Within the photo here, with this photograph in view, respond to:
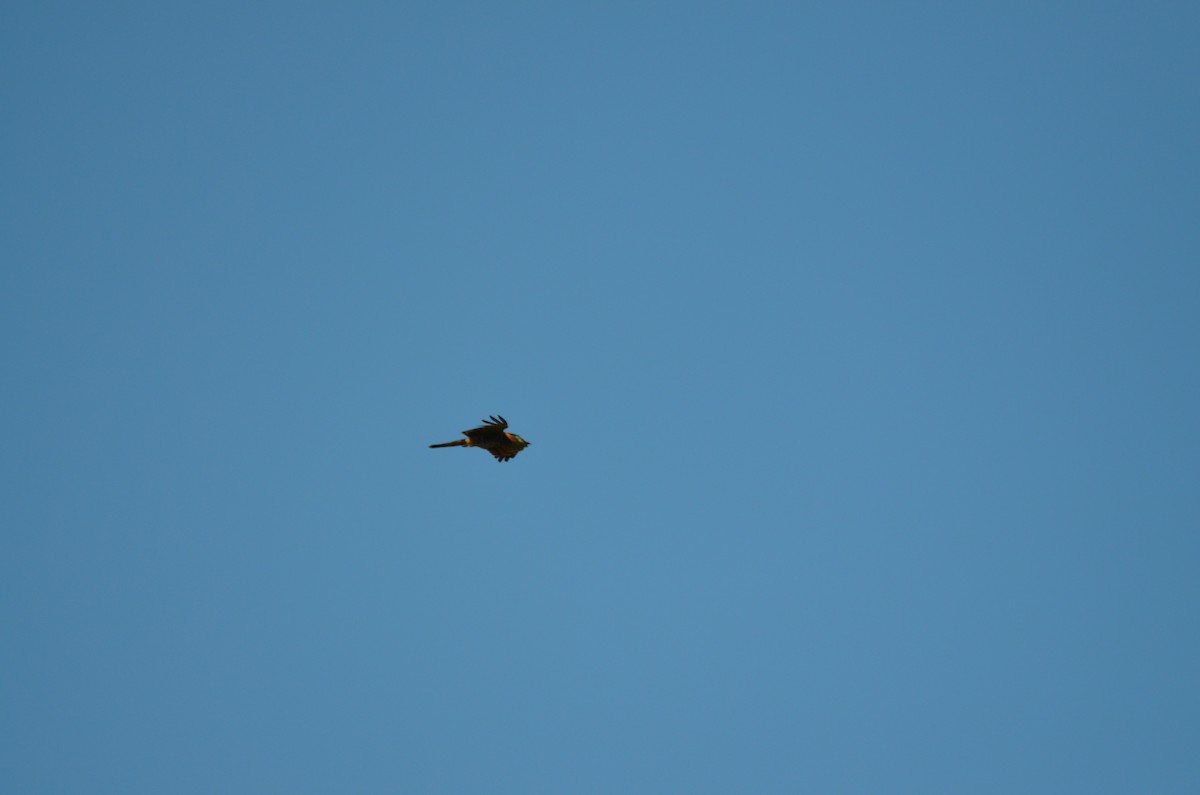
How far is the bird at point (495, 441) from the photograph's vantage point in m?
32.7

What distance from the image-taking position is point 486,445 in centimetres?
3344

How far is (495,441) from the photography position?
109 ft

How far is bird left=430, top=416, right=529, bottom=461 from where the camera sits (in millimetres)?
32719
